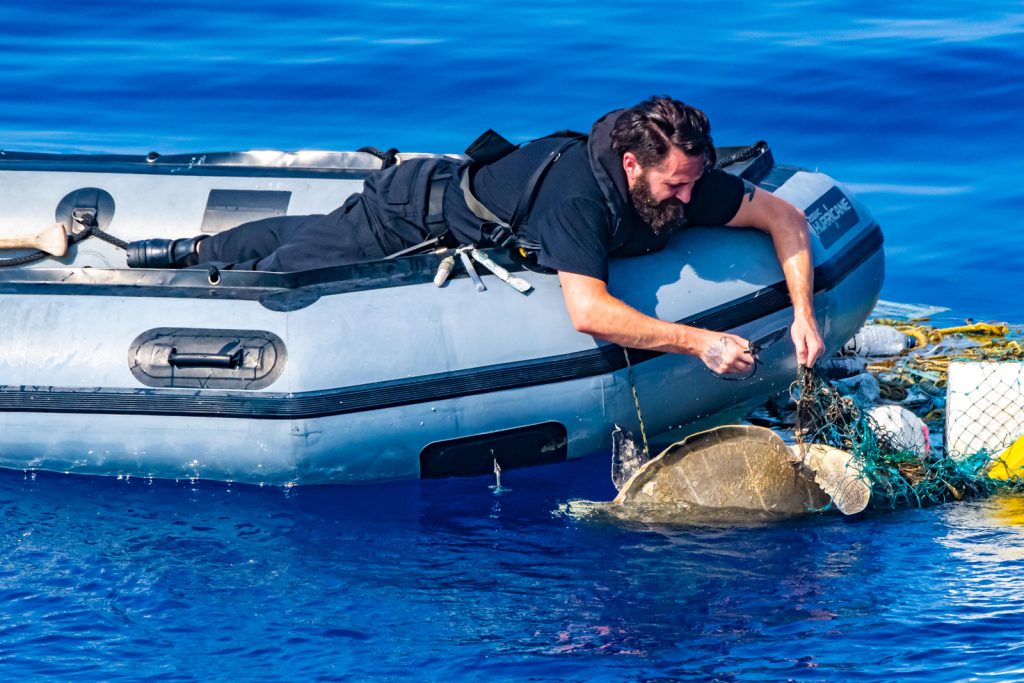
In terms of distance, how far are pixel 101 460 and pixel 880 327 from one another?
→ 3513 mm

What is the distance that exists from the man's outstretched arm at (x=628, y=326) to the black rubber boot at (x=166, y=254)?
1.74m

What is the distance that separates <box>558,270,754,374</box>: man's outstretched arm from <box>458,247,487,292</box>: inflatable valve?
0.33 meters

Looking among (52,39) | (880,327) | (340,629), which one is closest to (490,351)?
(340,629)

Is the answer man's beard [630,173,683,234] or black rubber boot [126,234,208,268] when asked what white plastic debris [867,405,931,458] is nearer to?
man's beard [630,173,683,234]

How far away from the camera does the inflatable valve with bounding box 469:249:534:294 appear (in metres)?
4.77

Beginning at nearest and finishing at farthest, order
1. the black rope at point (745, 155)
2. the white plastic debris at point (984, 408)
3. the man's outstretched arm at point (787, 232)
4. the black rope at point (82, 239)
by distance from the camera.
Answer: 1. the man's outstretched arm at point (787, 232)
2. the white plastic debris at point (984, 408)
3. the black rope at point (745, 155)
4. the black rope at point (82, 239)

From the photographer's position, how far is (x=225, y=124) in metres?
9.47

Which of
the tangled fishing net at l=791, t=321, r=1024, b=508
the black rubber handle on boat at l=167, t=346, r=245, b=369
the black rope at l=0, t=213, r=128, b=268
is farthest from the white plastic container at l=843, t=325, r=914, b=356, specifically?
the black rope at l=0, t=213, r=128, b=268

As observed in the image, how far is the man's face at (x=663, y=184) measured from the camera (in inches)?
176

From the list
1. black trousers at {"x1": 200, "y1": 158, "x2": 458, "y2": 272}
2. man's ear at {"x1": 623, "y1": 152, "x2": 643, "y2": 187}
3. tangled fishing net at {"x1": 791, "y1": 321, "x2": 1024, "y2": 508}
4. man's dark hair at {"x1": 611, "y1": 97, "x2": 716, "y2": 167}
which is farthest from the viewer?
black trousers at {"x1": 200, "y1": 158, "x2": 458, "y2": 272}

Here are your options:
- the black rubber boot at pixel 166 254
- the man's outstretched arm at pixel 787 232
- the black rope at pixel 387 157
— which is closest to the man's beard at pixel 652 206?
the man's outstretched arm at pixel 787 232

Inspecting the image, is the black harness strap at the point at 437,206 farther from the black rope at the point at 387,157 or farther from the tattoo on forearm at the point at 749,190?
the tattoo on forearm at the point at 749,190

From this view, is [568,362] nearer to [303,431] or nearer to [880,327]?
[303,431]

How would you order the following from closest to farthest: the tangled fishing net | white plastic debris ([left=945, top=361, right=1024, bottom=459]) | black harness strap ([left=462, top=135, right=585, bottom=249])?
the tangled fishing net, black harness strap ([left=462, top=135, right=585, bottom=249]), white plastic debris ([left=945, top=361, right=1024, bottom=459])
